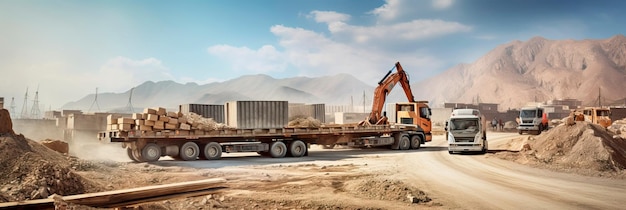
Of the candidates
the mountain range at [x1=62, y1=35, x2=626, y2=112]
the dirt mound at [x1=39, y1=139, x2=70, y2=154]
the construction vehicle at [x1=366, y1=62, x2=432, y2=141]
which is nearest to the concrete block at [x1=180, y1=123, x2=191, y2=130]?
the dirt mound at [x1=39, y1=139, x2=70, y2=154]

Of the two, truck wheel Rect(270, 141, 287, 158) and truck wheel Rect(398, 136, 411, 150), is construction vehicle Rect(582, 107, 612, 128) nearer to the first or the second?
truck wheel Rect(398, 136, 411, 150)

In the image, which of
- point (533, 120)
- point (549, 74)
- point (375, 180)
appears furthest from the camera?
point (549, 74)

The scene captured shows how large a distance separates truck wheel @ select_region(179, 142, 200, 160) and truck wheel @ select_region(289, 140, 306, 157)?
4769 millimetres

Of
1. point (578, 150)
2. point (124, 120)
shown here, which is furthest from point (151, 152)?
point (578, 150)

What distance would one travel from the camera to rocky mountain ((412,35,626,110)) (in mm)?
141625

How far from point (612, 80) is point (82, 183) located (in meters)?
166

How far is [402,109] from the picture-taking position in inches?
1177

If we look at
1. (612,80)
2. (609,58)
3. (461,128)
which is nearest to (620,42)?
(609,58)

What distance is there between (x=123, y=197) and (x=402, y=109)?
2375 centimetres

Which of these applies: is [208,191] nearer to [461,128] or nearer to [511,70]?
[461,128]

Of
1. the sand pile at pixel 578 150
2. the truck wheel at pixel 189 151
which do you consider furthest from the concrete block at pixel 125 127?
the sand pile at pixel 578 150

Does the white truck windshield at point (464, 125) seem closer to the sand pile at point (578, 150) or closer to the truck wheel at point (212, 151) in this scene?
the sand pile at point (578, 150)

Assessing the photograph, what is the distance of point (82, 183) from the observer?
35.2ft

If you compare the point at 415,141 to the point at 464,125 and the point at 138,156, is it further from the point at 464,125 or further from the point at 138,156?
the point at 138,156
